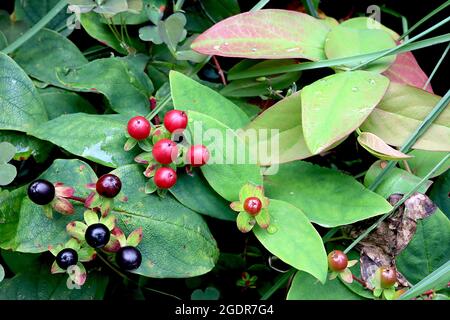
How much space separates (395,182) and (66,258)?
417mm

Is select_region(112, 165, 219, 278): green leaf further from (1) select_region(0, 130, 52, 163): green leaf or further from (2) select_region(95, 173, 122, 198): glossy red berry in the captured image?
(1) select_region(0, 130, 52, 163): green leaf

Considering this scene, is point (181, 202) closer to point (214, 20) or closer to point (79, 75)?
point (79, 75)

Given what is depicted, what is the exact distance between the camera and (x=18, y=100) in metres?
0.78

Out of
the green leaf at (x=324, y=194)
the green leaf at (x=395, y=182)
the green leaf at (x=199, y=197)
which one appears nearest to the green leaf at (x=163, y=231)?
the green leaf at (x=199, y=197)

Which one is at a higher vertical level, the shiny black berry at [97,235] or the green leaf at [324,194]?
the green leaf at [324,194]

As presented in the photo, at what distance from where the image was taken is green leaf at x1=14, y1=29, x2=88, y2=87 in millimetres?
865

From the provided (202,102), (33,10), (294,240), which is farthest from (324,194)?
(33,10)

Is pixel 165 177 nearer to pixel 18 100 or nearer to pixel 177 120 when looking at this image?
pixel 177 120

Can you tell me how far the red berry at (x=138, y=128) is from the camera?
27.9 inches

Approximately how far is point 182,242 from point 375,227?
250 millimetres

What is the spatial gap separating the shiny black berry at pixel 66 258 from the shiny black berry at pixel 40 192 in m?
0.06

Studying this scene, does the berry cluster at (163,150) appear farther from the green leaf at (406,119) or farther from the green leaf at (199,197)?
the green leaf at (406,119)

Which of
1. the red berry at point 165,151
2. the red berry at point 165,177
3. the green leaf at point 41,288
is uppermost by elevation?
the red berry at point 165,151

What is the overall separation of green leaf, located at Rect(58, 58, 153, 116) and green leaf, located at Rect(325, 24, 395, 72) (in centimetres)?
28
